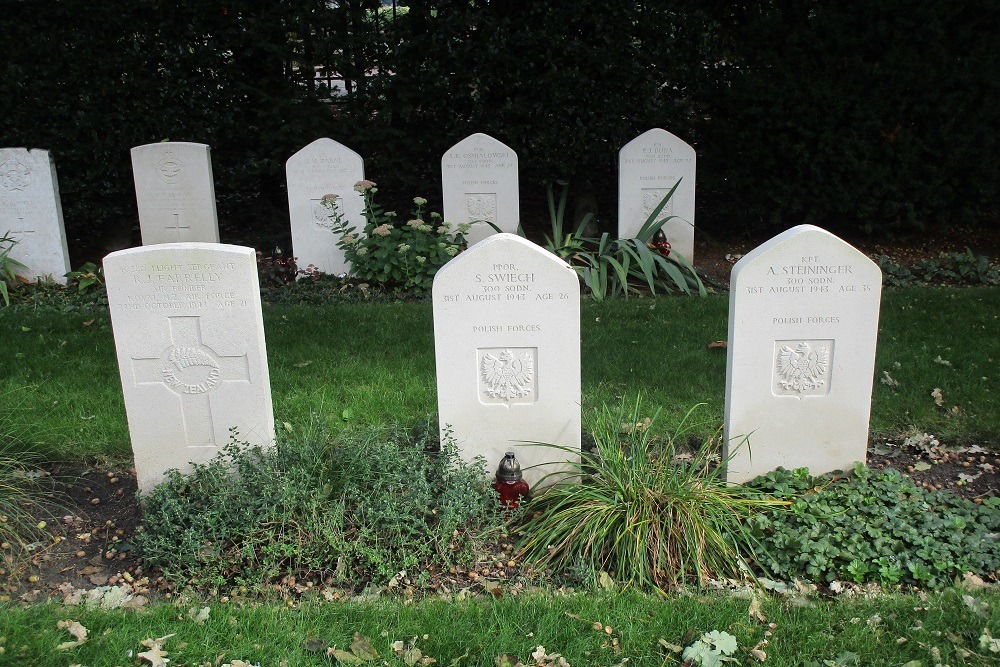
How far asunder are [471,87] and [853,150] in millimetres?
3972

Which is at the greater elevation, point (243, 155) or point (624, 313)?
point (243, 155)

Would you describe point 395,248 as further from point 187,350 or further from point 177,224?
point 187,350

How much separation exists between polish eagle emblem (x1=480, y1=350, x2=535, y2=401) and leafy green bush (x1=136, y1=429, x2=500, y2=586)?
0.46 meters

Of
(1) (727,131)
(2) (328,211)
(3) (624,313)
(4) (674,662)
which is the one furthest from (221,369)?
(1) (727,131)

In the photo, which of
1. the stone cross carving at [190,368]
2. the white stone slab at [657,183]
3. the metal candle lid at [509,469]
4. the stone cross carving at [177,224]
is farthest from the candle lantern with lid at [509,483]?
the stone cross carving at [177,224]

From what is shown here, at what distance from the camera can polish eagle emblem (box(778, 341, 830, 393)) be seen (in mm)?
4395

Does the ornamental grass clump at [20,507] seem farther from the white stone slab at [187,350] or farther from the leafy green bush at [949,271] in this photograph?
the leafy green bush at [949,271]

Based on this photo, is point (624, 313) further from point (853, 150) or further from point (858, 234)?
point (858, 234)

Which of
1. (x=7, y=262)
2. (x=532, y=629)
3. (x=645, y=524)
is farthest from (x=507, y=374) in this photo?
(x=7, y=262)

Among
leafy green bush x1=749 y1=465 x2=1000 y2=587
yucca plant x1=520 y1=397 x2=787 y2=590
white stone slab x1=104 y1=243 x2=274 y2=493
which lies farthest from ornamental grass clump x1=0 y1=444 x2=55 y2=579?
leafy green bush x1=749 y1=465 x2=1000 y2=587

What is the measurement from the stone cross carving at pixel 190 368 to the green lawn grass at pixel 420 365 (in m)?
0.69

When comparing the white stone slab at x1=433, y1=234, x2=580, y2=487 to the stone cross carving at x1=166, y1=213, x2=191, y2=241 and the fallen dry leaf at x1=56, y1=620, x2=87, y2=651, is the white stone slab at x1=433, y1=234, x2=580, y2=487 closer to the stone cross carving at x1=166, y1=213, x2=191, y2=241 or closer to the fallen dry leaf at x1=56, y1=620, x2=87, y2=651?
the fallen dry leaf at x1=56, y1=620, x2=87, y2=651

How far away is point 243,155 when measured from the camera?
9.73 m

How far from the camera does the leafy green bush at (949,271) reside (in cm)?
810
